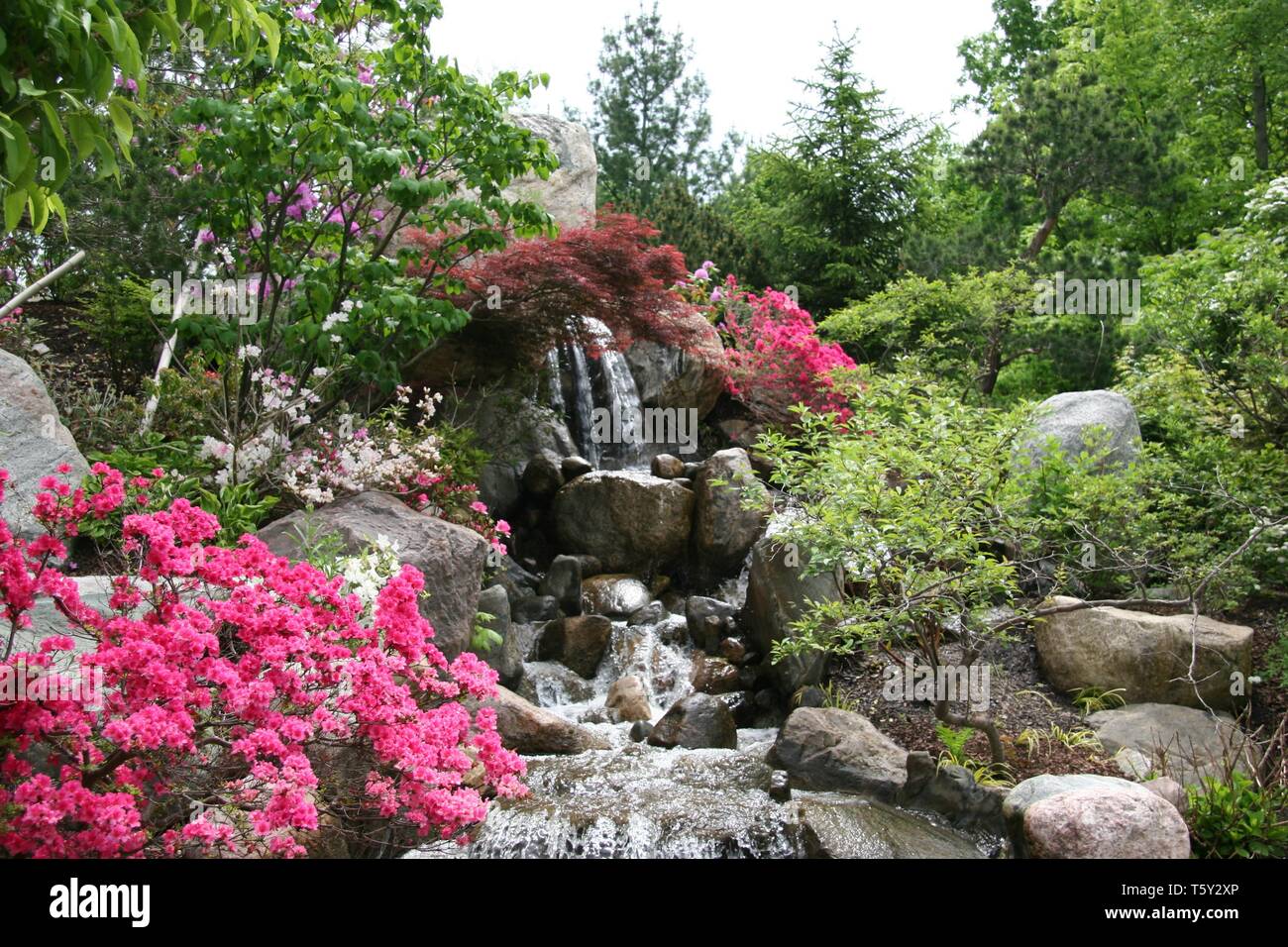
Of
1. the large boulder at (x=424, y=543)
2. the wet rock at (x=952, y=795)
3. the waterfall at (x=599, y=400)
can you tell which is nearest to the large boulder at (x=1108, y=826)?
the wet rock at (x=952, y=795)

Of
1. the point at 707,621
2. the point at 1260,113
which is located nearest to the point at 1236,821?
the point at 707,621

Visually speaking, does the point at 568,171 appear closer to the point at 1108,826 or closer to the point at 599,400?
the point at 599,400

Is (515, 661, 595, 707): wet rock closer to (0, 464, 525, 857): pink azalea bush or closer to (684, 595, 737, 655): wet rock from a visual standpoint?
(684, 595, 737, 655): wet rock

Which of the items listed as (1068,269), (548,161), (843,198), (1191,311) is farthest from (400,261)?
(843,198)

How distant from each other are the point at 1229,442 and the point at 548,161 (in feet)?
21.1

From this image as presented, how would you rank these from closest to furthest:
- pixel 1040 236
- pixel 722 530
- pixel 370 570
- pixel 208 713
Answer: pixel 208 713 → pixel 370 570 → pixel 722 530 → pixel 1040 236

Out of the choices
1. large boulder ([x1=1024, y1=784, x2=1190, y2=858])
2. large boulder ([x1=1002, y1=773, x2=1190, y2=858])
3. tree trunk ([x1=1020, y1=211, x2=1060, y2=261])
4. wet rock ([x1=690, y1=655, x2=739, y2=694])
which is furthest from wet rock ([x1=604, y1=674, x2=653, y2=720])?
tree trunk ([x1=1020, y1=211, x2=1060, y2=261])

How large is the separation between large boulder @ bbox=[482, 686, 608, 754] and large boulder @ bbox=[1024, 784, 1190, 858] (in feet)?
9.73

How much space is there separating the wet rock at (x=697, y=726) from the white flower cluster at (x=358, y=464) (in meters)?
2.59

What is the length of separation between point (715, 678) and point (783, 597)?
→ 34.0 inches

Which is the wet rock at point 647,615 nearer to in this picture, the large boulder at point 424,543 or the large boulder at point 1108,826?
the large boulder at point 424,543

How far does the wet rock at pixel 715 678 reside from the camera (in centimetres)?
775

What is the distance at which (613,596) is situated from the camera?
9.09 meters
